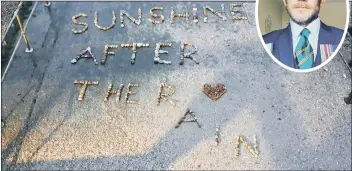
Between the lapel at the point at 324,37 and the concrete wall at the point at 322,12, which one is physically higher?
the concrete wall at the point at 322,12

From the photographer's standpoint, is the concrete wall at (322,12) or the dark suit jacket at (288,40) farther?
the dark suit jacket at (288,40)

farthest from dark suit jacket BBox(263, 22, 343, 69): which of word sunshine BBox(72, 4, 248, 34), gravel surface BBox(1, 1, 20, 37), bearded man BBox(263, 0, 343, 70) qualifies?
gravel surface BBox(1, 1, 20, 37)

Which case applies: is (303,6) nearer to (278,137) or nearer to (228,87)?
(278,137)

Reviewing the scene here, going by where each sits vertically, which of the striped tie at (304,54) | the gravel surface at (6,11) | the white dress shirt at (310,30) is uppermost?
the white dress shirt at (310,30)

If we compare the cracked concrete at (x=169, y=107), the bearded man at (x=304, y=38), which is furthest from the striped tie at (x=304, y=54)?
the cracked concrete at (x=169, y=107)

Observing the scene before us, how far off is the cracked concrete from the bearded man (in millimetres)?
4774

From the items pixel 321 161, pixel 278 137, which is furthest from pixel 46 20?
pixel 321 161

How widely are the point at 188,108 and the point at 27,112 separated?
12.7 ft

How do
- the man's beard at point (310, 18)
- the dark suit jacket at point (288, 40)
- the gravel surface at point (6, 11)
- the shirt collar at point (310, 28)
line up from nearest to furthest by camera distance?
the man's beard at point (310, 18)
the shirt collar at point (310, 28)
the dark suit jacket at point (288, 40)
the gravel surface at point (6, 11)

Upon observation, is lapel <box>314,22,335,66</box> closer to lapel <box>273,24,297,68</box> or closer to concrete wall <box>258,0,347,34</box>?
concrete wall <box>258,0,347,34</box>

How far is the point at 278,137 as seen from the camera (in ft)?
30.5

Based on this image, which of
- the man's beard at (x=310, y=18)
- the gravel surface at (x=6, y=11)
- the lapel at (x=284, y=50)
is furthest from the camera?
the gravel surface at (x=6, y=11)

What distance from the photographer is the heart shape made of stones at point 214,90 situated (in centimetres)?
1025

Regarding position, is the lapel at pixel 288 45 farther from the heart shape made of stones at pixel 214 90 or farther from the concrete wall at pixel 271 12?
the heart shape made of stones at pixel 214 90
